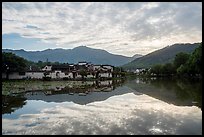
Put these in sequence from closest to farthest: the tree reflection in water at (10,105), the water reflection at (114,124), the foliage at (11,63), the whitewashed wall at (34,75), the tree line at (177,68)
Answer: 1. the water reflection at (114,124)
2. the tree reflection in water at (10,105)
3. the foliage at (11,63)
4. the whitewashed wall at (34,75)
5. the tree line at (177,68)

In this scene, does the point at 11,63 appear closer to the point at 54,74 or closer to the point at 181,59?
the point at 54,74

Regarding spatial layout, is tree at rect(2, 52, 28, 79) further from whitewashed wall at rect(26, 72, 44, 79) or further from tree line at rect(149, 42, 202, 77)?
tree line at rect(149, 42, 202, 77)

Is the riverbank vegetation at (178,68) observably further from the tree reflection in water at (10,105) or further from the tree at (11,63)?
the tree reflection in water at (10,105)

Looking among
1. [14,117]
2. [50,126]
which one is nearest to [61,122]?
[50,126]

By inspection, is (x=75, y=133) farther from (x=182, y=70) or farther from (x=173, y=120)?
(x=182, y=70)

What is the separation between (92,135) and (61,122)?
14.0 feet

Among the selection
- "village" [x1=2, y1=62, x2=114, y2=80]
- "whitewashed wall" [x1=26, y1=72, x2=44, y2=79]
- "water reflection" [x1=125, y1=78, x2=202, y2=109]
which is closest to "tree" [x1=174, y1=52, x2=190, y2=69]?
"village" [x1=2, y1=62, x2=114, y2=80]

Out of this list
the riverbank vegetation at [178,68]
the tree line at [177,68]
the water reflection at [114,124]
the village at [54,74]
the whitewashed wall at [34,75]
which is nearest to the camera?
the water reflection at [114,124]

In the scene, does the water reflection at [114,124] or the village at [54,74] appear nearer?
the water reflection at [114,124]

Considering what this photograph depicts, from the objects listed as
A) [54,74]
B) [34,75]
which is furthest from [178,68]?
[34,75]

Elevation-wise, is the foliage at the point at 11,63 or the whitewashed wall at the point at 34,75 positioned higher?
the foliage at the point at 11,63

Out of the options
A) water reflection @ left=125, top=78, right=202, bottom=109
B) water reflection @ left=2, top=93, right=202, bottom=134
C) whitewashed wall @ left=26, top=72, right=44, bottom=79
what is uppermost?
whitewashed wall @ left=26, top=72, right=44, bottom=79

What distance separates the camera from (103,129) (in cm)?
1480

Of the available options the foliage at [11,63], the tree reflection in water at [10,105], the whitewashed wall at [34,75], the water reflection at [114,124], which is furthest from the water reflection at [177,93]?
the whitewashed wall at [34,75]
